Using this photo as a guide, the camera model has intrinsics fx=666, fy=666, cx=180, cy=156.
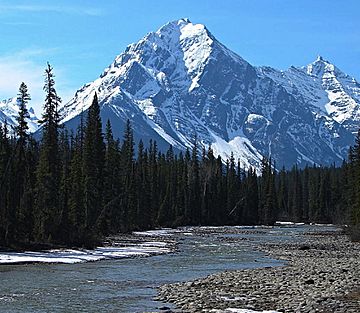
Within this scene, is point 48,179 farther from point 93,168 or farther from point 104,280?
point 104,280

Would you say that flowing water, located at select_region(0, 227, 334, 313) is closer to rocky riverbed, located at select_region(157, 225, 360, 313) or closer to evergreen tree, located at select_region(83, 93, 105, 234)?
rocky riverbed, located at select_region(157, 225, 360, 313)

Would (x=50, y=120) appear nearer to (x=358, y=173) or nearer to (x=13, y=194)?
(x=13, y=194)

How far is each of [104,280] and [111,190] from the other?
49182 millimetres

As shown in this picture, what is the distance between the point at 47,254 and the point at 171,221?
72009mm

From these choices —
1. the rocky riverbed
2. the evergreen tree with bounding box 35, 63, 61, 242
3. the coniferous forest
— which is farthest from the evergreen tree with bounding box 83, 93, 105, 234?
the rocky riverbed

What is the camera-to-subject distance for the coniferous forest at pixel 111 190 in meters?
55.7

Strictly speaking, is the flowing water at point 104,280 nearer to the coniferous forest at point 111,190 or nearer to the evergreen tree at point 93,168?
the coniferous forest at point 111,190

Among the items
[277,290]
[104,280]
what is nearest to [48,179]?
[104,280]

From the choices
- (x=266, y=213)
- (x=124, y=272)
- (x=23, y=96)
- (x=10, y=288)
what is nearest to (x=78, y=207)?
(x=23, y=96)

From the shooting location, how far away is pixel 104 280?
117 feet

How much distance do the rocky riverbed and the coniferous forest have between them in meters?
20.9

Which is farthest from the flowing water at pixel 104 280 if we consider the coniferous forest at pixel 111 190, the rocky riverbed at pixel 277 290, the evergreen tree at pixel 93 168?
the evergreen tree at pixel 93 168

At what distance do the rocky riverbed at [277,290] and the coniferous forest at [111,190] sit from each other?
2090 cm

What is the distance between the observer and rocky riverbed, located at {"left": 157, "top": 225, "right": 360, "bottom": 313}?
1009 inches
